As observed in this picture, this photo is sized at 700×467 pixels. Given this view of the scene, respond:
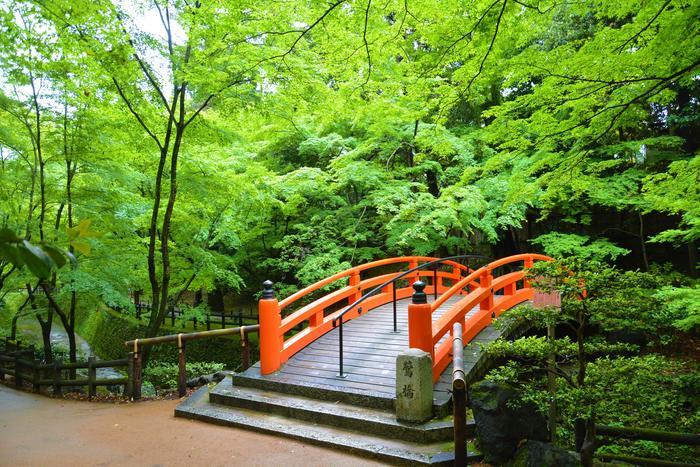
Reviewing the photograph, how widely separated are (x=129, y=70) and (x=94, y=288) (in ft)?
12.7

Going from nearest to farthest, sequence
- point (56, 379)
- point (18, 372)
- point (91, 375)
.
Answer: point (91, 375)
point (56, 379)
point (18, 372)

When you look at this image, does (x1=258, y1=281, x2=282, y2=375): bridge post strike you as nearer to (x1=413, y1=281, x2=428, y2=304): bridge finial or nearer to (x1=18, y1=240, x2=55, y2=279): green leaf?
(x1=413, y1=281, x2=428, y2=304): bridge finial

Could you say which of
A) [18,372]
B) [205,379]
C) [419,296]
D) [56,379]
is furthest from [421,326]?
[18,372]

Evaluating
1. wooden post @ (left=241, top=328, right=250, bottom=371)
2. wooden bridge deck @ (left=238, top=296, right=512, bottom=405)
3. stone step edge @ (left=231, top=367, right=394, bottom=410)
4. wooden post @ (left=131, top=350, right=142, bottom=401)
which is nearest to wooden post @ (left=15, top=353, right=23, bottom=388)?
wooden post @ (left=131, top=350, right=142, bottom=401)

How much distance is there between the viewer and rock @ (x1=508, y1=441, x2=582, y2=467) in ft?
10.8

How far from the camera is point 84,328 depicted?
865 inches

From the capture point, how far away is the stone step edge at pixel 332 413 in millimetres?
4371

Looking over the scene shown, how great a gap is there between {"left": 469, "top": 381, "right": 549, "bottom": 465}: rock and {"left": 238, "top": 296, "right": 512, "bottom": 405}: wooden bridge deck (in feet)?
2.68

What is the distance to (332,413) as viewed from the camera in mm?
4875

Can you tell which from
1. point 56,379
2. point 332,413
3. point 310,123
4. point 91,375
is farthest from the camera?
point 310,123

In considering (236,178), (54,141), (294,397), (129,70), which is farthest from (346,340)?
(54,141)

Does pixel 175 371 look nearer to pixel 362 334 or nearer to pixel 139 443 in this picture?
pixel 139 443

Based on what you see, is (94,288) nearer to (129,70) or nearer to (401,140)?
(129,70)

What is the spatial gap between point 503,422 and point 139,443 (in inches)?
154
